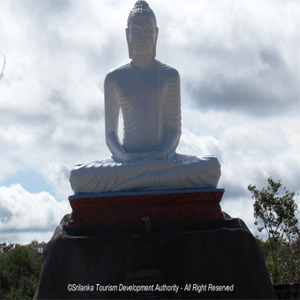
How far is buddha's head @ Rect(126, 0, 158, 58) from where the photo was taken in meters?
7.71

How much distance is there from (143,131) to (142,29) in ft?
6.14

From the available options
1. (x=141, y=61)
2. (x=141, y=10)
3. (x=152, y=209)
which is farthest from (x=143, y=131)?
(x=141, y=10)

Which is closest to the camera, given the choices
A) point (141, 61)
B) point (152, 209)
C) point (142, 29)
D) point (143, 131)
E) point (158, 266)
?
point (158, 266)

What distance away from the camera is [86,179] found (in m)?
6.39

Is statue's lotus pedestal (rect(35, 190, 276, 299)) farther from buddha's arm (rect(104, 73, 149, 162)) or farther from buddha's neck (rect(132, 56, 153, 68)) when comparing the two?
buddha's neck (rect(132, 56, 153, 68))

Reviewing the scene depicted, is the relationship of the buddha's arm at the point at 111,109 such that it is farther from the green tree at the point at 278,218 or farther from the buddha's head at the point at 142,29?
the green tree at the point at 278,218

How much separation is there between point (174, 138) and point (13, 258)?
1295 centimetres

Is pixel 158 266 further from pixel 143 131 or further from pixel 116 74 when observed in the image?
pixel 116 74

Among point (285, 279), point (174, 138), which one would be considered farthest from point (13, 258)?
point (174, 138)

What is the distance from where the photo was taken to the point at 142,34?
7.71 meters

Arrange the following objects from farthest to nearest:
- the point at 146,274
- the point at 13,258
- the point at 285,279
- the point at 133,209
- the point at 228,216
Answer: the point at 13,258
the point at 285,279
the point at 228,216
the point at 133,209
the point at 146,274

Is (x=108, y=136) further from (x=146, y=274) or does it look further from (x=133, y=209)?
(x=146, y=274)

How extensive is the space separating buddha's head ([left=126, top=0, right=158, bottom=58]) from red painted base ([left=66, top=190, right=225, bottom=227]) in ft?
9.64

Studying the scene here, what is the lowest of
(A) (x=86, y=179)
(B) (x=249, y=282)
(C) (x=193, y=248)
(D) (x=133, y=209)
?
(B) (x=249, y=282)
